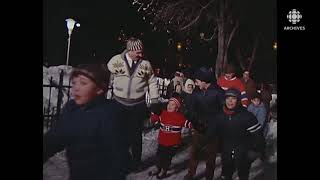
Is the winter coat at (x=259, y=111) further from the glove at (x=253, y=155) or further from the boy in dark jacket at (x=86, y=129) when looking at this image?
the boy in dark jacket at (x=86, y=129)

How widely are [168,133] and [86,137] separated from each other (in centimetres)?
78

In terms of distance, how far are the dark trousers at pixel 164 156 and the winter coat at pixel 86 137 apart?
415 millimetres

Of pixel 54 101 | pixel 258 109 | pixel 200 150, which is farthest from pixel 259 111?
pixel 54 101

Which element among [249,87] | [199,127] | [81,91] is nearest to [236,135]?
[199,127]

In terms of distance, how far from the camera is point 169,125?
4387 millimetres

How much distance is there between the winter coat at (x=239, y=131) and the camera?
4438mm

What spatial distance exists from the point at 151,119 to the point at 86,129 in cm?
62

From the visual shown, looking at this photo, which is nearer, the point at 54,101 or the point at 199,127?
the point at 54,101

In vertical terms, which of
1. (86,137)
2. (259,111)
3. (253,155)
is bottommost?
(253,155)

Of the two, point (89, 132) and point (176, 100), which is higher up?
point (176, 100)

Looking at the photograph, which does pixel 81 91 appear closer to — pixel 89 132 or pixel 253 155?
pixel 89 132

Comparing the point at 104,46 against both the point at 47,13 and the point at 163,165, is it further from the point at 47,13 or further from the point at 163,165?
the point at 163,165
